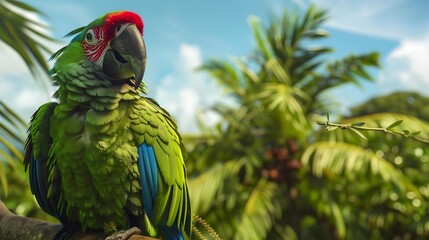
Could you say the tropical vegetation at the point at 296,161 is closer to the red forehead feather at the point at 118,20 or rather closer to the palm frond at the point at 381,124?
the palm frond at the point at 381,124

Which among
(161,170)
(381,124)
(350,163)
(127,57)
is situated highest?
(127,57)

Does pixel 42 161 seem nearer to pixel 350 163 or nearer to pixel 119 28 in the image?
pixel 119 28

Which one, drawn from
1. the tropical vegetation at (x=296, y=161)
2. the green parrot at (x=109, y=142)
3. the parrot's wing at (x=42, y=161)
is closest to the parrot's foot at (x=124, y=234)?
the green parrot at (x=109, y=142)

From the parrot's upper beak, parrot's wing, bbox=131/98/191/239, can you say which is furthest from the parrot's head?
parrot's wing, bbox=131/98/191/239

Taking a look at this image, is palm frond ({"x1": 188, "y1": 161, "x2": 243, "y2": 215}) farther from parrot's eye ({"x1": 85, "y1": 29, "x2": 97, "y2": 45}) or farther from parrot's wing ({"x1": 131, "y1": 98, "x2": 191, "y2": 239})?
parrot's eye ({"x1": 85, "y1": 29, "x2": 97, "y2": 45})

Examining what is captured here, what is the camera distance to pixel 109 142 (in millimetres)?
1363

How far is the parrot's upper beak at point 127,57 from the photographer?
1.33 metres

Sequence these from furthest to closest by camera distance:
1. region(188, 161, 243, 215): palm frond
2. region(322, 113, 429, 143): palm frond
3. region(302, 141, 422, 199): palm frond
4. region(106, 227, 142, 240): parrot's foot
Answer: region(322, 113, 429, 143): palm frond
region(188, 161, 243, 215): palm frond
region(302, 141, 422, 199): palm frond
region(106, 227, 142, 240): parrot's foot

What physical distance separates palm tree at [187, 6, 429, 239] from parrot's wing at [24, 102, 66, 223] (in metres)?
3.57

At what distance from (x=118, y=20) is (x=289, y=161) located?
14.7ft

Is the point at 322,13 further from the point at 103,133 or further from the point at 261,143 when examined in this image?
the point at 103,133

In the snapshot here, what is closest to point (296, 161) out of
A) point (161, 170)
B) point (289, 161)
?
point (289, 161)

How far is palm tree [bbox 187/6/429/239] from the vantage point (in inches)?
209

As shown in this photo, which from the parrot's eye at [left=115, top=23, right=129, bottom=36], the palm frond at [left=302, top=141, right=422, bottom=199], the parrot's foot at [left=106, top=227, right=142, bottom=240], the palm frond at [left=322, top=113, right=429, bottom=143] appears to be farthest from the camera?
the palm frond at [left=322, top=113, right=429, bottom=143]
